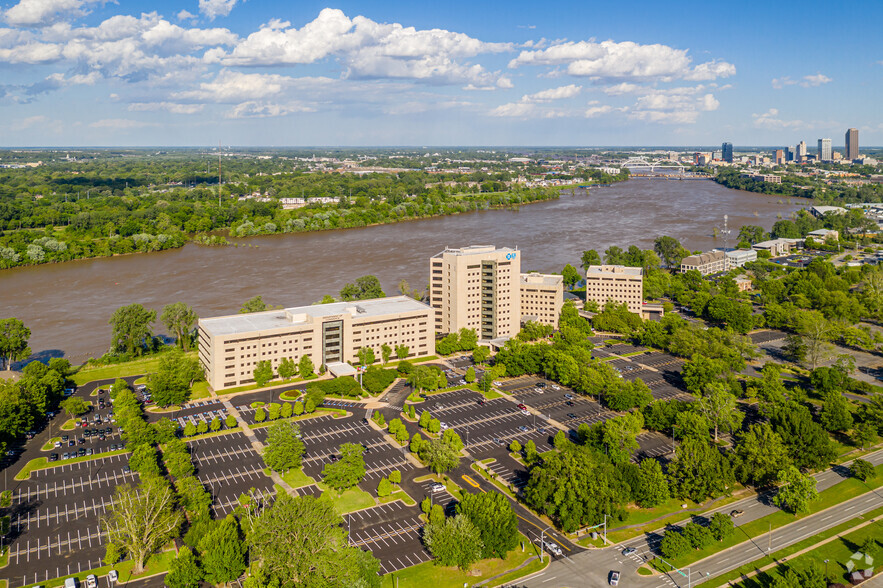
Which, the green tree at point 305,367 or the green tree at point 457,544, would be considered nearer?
the green tree at point 457,544

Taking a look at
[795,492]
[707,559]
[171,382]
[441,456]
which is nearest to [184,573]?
[441,456]

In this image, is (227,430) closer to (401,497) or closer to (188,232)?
(401,497)

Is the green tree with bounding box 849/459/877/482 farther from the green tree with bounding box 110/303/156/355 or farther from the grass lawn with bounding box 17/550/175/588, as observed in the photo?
the green tree with bounding box 110/303/156/355

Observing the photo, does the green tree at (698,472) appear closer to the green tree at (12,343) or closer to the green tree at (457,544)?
the green tree at (457,544)

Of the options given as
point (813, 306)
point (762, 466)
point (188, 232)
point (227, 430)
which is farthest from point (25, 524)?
point (188, 232)

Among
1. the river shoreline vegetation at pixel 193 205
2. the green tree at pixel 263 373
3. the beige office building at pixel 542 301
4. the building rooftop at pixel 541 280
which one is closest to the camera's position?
the green tree at pixel 263 373

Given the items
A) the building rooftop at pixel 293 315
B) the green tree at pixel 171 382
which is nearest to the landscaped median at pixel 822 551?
the building rooftop at pixel 293 315

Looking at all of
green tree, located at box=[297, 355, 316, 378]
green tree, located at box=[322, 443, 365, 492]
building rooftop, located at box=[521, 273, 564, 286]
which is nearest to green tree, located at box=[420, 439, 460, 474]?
green tree, located at box=[322, 443, 365, 492]
